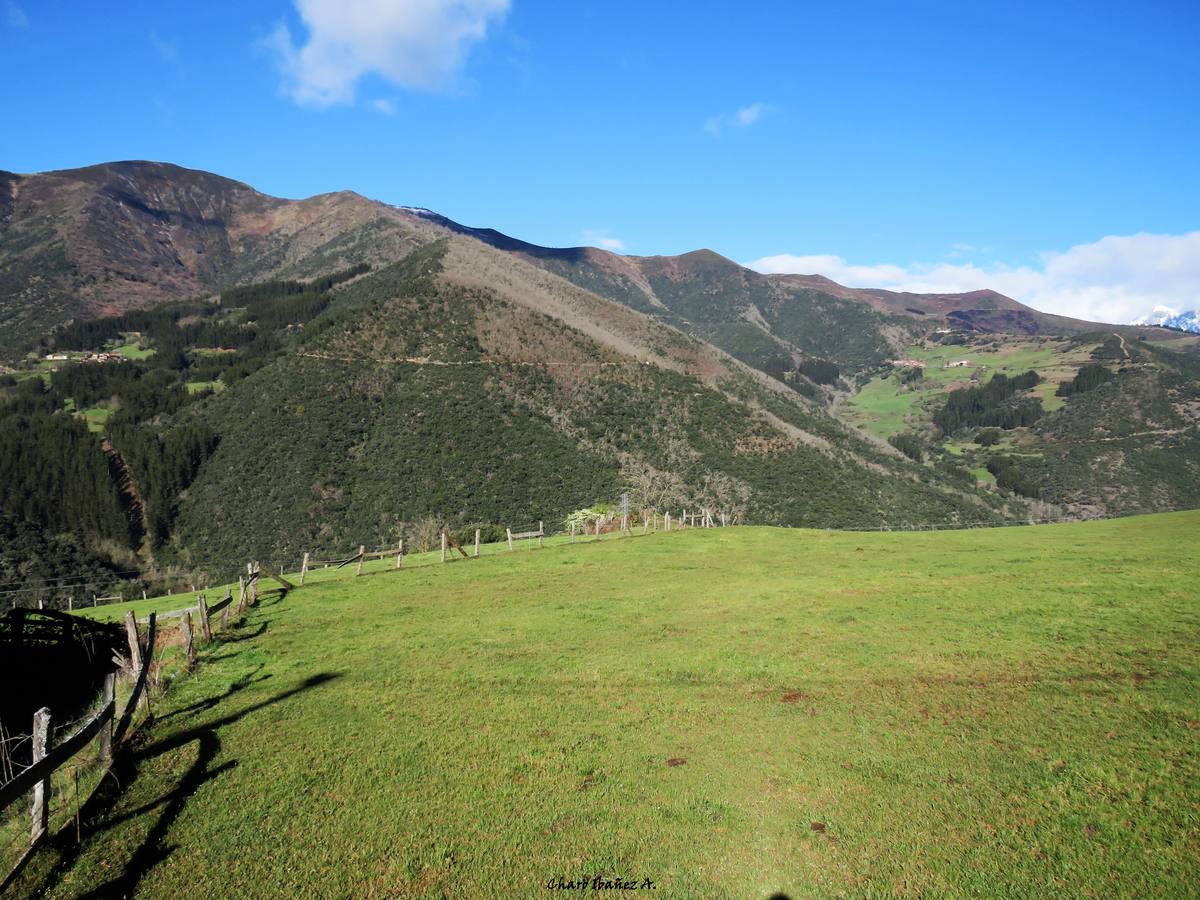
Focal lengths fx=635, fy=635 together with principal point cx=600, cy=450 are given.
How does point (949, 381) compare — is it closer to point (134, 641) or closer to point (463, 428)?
point (463, 428)

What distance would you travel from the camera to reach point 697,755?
10133 millimetres

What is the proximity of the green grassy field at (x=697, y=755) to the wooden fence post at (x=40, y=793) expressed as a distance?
1.47 ft

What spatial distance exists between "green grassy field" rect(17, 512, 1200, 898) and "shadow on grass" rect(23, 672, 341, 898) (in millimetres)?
55

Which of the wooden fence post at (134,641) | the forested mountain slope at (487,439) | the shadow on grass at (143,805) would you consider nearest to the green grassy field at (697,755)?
the shadow on grass at (143,805)

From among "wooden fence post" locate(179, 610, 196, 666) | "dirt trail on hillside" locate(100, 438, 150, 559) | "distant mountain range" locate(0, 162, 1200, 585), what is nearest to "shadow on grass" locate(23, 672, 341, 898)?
"wooden fence post" locate(179, 610, 196, 666)

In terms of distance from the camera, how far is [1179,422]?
368 ft

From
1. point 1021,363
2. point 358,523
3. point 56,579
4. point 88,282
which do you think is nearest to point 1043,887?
point 358,523

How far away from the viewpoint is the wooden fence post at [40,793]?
8141 mm

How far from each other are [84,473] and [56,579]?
21261 mm

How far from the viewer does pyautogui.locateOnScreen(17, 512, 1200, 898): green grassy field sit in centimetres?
750

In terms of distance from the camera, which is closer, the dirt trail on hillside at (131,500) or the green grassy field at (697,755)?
the green grassy field at (697,755)

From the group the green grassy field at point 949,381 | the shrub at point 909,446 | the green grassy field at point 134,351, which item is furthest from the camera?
the green grassy field at point 949,381

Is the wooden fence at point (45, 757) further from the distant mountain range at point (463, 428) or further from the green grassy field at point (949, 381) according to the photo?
the green grassy field at point (949, 381)

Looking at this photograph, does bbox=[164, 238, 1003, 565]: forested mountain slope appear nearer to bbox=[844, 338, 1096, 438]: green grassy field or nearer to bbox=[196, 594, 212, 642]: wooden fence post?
bbox=[196, 594, 212, 642]: wooden fence post
